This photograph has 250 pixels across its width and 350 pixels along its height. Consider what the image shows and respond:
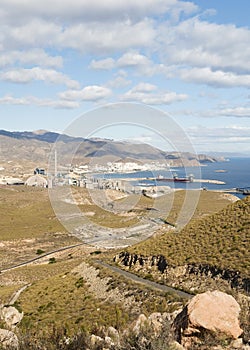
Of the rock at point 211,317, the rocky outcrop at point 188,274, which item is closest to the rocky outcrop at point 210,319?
the rock at point 211,317

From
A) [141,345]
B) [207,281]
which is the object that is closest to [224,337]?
[141,345]

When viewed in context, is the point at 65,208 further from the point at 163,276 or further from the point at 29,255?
the point at 163,276

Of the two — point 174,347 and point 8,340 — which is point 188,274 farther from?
point 174,347

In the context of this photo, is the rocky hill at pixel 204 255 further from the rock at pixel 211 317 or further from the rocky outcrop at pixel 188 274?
the rock at pixel 211 317

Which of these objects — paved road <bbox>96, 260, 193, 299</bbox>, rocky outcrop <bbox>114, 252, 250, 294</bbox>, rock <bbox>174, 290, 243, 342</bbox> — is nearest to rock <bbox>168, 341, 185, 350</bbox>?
rock <bbox>174, 290, 243, 342</bbox>

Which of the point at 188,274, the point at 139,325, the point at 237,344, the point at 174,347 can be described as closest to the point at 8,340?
the point at 139,325

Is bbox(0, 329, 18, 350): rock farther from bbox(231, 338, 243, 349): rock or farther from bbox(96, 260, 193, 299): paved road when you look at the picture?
bbox(96, 260, 193, 299): paved road
